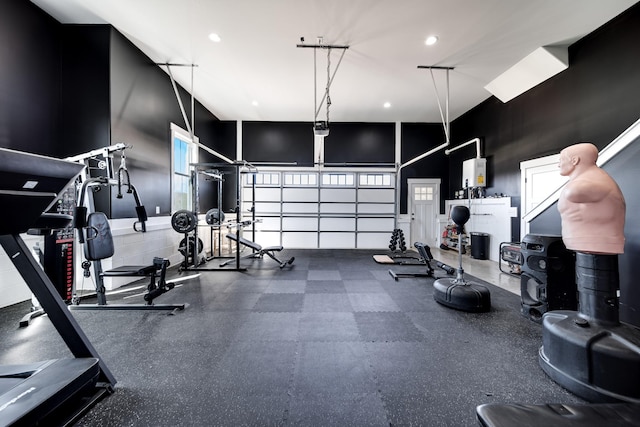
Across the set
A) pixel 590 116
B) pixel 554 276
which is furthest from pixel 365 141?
pixel 554 276

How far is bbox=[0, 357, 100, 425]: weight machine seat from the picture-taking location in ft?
3.99

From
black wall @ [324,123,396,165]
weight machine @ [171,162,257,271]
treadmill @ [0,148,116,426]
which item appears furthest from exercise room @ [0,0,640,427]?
black wall @ [324,123,396,165]

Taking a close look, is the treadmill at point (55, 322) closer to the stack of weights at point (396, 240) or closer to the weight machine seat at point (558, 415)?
the weight machine seat at point (558, 415)

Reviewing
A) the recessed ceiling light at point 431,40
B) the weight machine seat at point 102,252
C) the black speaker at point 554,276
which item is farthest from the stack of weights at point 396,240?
the weight machine seat at point 102,252

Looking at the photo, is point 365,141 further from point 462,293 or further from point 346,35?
point 462,293

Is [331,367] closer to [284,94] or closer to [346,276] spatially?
[346,276]

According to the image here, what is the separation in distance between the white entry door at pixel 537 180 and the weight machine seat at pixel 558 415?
13.3 ft

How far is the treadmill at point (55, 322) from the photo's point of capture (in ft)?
4.02

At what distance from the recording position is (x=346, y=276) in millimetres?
4676

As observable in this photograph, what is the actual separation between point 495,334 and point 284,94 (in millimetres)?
6055

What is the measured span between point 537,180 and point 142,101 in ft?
25.0

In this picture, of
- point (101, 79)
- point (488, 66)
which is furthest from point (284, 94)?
point (488, 66)

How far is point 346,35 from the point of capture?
3.96 metres

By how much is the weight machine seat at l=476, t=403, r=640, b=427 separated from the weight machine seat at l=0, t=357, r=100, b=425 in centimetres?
212
